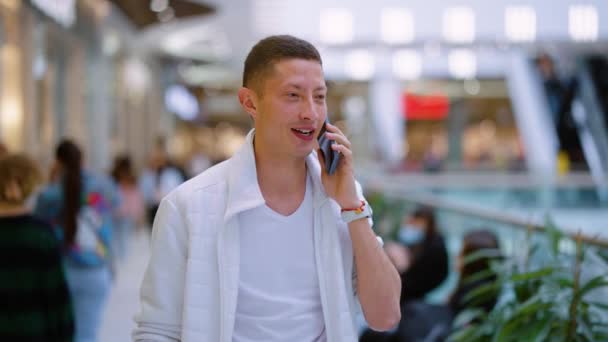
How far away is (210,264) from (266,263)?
0.13 meters

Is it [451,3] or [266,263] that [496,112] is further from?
[266,263]

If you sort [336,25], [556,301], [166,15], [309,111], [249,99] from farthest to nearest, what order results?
[336,25], [166,15], [556,301], [249,99], [309,111]

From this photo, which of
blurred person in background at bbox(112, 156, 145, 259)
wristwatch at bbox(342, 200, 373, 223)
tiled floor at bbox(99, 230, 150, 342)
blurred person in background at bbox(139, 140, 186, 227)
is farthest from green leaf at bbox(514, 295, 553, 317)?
blurred person in background at bbox(139, 140, 186, 227)

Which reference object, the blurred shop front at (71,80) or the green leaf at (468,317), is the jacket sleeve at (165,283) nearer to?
the green leaf at (468,317)

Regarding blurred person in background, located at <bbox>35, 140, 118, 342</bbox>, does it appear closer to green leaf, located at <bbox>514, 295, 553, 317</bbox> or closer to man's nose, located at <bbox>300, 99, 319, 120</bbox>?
green leaf, located at <bbox>514, 295, 553, 317</bbox>

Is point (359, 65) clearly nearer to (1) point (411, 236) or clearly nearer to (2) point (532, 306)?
(1) point (411, 236)

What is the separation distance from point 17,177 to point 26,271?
1.42 ft

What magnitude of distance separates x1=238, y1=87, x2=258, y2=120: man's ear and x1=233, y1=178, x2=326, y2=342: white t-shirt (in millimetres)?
241

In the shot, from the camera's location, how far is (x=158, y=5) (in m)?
12.2

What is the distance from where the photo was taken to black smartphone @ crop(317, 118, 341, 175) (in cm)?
198

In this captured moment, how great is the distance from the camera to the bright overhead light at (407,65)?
36.2 m

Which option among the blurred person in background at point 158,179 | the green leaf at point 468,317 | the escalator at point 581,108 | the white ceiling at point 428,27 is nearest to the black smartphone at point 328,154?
the green leaf at point 468,317

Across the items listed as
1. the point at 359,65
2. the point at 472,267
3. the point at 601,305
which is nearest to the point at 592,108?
the point at 359,65

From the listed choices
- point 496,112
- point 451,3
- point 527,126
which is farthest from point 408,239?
point 496,112
